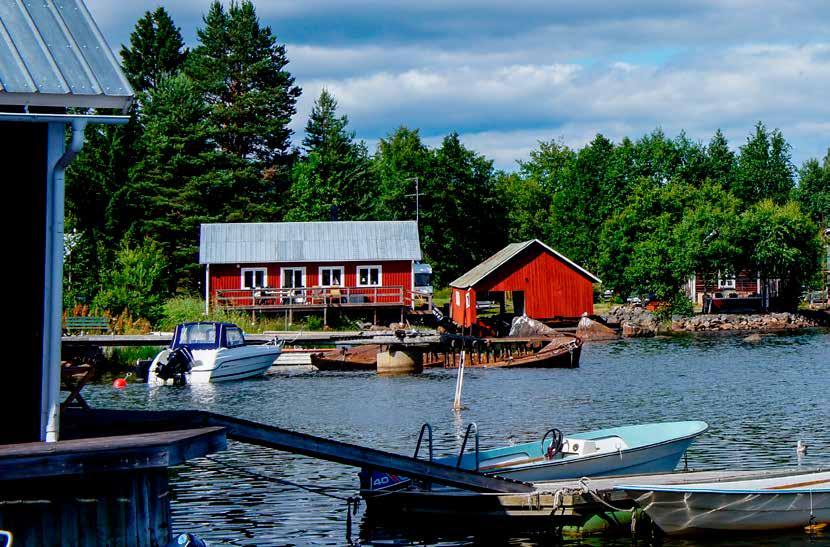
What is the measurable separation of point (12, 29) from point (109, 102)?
5.06 ft

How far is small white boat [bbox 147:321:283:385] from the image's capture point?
39969 millimetres

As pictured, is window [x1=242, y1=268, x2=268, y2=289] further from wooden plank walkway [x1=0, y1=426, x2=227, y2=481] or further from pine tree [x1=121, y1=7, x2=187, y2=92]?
wooden plank walkway [x1=0, y1=426, x2=227, y2=481]

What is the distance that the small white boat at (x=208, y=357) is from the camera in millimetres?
39969

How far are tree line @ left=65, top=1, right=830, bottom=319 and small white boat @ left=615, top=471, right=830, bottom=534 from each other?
132ft

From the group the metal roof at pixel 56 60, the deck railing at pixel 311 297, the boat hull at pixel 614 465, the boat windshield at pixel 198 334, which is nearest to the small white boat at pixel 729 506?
the boat hull at pixel 614 465

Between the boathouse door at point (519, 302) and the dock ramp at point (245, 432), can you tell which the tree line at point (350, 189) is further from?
the dock ramp at point (245, 432)

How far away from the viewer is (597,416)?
30625mm

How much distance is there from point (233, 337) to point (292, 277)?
2090 cm

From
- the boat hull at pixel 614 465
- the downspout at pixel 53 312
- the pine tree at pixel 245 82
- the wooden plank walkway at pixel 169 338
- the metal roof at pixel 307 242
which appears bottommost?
the boat hull at pixel 614 465

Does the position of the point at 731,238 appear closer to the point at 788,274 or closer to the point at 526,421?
the point at 788,274

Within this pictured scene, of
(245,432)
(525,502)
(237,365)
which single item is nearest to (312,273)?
(237,365)

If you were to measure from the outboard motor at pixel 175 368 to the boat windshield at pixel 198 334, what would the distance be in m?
1.53

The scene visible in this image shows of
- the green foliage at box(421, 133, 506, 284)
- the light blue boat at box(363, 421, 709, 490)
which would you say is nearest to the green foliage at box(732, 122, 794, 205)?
the green foliage at box(421, 133, 506, 284)

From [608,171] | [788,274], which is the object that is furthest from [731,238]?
[608,171]
